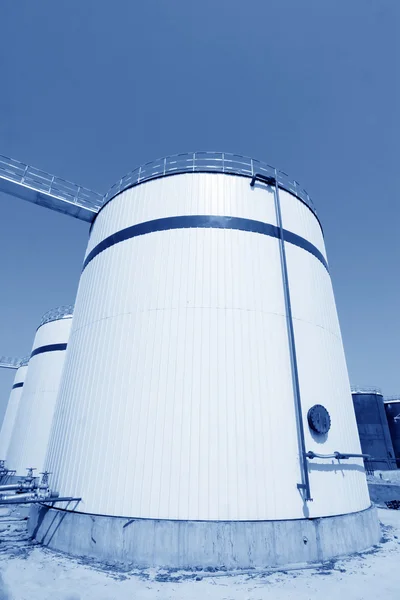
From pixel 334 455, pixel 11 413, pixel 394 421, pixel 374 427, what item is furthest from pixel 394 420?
pixel 11 413

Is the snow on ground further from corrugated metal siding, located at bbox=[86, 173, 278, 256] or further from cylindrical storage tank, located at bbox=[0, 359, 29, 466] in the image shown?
cylindrical storage tank, located at bbox=[0, 359, 29, 466]

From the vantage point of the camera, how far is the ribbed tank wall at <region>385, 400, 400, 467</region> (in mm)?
33219

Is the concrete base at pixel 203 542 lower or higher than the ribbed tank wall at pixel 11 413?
lower

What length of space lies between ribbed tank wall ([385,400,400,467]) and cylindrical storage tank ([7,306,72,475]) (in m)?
32.5

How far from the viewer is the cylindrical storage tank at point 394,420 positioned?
33219mm

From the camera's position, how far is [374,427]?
31.4 m

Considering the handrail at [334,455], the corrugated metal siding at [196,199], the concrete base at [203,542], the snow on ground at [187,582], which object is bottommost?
the snow on ground at [187,582]

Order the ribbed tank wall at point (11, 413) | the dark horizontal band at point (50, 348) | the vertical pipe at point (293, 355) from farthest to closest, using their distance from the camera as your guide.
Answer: the ribbed tank wall at point (11, 413), the dark horizontal band at point (50, 348), the vertical pipe at point (293, 355)

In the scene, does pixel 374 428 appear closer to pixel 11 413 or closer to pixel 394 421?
pixel 394 421

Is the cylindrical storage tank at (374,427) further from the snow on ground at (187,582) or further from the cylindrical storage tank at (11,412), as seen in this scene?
the cylindrical storage tank at (11,412)

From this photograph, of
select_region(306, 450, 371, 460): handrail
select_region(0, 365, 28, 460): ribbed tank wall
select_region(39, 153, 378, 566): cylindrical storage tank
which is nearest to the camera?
select_region(39, 153, 378, 566): cylindrical storage tank

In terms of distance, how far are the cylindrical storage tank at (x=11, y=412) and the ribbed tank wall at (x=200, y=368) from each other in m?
23.3

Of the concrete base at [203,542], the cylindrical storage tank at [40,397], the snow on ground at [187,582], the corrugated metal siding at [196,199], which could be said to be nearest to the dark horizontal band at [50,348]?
the cylindrical storage tank at [40,397]

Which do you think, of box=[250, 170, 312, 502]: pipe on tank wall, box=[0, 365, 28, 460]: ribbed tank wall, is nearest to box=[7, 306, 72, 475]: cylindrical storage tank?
box=[0, 365, 28, 460]: ribbed tank wall
